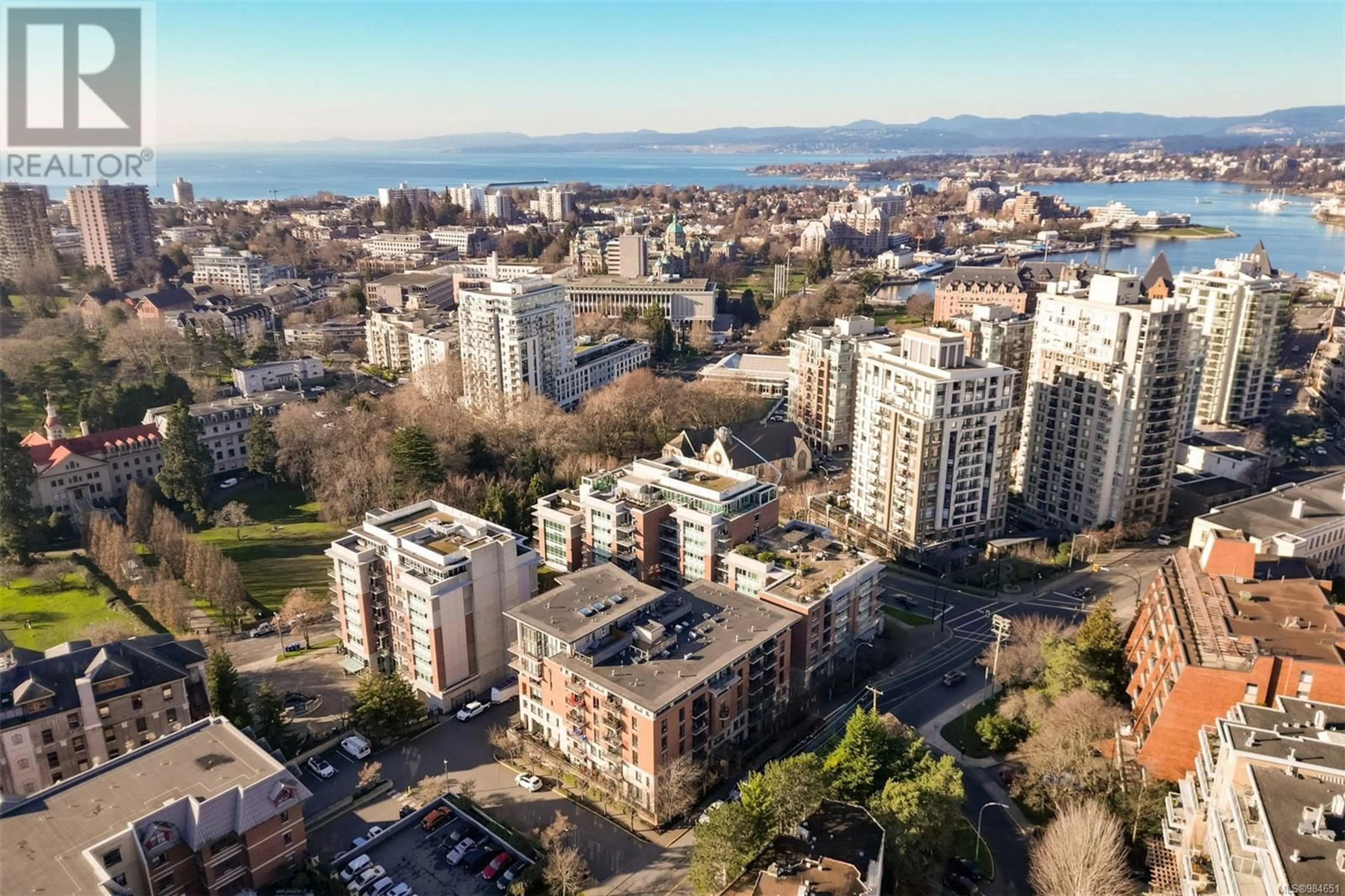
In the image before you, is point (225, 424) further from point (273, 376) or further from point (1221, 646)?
point (1221, 646)

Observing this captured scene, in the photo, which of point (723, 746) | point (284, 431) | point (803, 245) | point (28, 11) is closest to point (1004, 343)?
point (723, 746)

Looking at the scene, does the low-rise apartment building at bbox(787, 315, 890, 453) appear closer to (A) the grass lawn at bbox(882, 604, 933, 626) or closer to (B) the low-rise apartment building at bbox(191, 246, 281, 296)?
(A) the grass lawn at bbox(882, 604, 933, 626)

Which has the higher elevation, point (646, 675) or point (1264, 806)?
point (1264, 806)

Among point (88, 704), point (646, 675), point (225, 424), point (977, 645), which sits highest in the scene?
point (225, 424)

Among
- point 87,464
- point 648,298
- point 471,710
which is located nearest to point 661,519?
point 471,710

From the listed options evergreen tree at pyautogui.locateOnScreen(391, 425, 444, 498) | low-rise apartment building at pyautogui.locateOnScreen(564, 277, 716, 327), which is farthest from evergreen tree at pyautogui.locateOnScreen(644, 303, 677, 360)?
evergreen tree at pyautogui.locateOnScreen(391, 425, 444, 498)

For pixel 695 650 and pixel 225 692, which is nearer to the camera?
pixel 695 650

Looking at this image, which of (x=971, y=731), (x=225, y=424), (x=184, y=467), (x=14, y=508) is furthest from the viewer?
(x=225, y=424)

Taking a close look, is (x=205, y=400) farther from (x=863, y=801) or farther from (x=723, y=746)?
(x=863, y=801)

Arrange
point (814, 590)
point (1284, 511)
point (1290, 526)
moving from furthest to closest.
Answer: point (1284, 511) → point (1290, 526) → point (814, 590)
